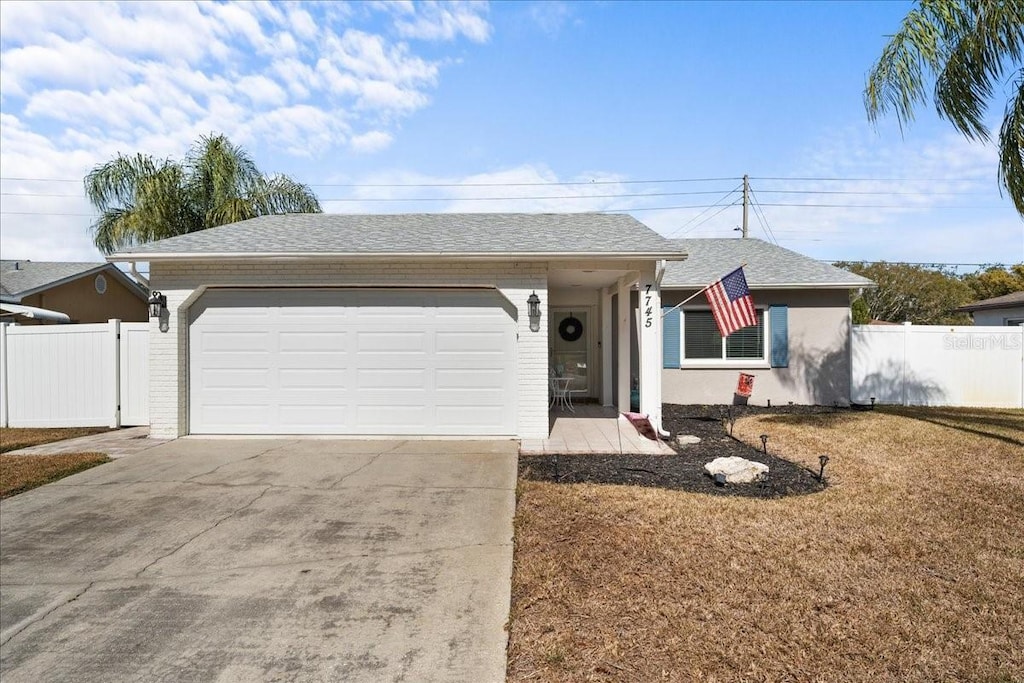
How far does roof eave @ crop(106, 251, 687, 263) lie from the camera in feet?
28.4

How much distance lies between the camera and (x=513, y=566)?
4.32m

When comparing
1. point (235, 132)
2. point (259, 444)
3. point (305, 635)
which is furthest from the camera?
point (235, 132)

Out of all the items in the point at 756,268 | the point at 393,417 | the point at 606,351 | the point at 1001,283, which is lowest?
the point at 393,417

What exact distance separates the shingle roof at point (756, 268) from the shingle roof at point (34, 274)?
17.9 m

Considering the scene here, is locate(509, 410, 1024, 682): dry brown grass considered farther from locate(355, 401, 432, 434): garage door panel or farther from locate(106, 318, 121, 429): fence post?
locate(106, 318, 121, 429): fence post

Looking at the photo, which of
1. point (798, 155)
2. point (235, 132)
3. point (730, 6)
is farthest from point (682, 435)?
point (235, 132)

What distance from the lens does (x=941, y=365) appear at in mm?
13430

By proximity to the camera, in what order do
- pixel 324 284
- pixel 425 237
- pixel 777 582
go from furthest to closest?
pixel 425 237 < pixel 324 284 < pixel 777 582

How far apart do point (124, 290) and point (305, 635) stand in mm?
22882

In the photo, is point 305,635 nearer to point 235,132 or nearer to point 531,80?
point 531,80

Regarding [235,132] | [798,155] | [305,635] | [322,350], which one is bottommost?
[305,635]

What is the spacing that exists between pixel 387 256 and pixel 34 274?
52.9 feet

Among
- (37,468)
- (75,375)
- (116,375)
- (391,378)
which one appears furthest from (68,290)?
(391,378)

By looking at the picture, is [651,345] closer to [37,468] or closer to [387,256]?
[387,256]
